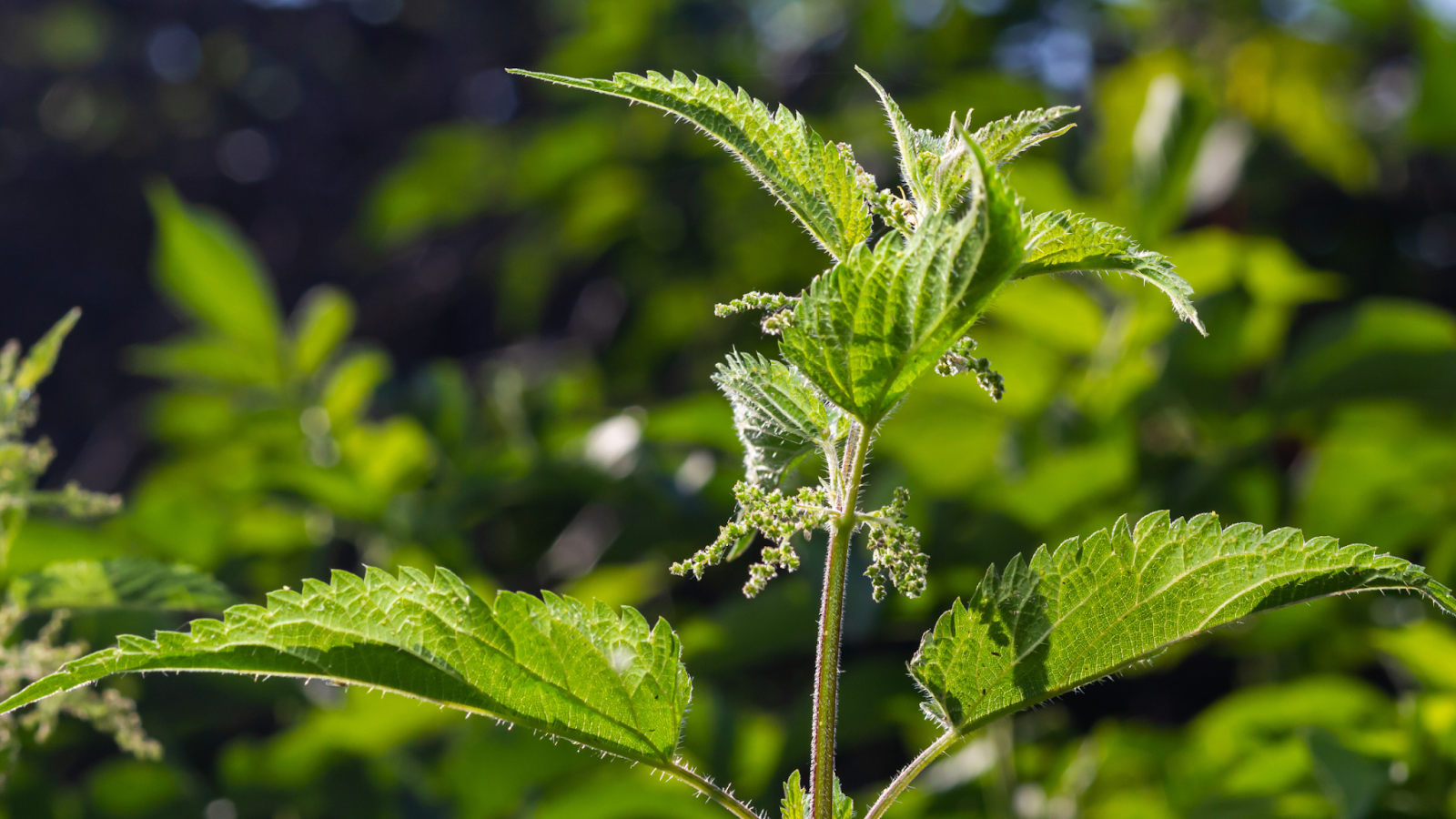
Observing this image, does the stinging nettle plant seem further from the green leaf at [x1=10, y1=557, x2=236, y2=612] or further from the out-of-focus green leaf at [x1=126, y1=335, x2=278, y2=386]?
the out-of-focus green leaf at [x1=126, y1=335, x2=278, y2=386]

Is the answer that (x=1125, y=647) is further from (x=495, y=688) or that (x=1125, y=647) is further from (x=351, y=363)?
(x=351, y=363)

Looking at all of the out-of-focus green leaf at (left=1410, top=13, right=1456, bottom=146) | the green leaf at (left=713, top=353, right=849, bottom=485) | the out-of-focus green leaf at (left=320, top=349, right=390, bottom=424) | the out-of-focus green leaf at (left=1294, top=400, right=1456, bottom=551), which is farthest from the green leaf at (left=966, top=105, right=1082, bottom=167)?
the out-of-focus green leaf at (left=1410, top=13, right=1456, bottom=146)

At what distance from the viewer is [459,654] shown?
51 cm

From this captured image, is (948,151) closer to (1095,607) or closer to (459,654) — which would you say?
(1095,607)

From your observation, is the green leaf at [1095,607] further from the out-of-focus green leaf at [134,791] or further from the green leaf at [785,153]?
the out-of-focus green leaf at [134,791]

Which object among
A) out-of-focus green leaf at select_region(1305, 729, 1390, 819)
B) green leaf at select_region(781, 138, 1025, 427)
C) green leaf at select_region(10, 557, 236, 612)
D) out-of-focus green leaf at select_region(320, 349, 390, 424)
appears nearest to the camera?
green leaf at select_region(781, 138, 1025, 427)

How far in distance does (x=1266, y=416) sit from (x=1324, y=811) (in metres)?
0.56

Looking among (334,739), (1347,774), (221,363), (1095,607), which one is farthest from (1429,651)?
(221,363)

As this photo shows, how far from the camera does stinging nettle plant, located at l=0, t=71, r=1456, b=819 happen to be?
472mm

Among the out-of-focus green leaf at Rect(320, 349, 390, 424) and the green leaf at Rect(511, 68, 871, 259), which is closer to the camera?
the green leaf at Rect(511, 68, 871, 259)

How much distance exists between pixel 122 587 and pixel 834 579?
1.79 feet

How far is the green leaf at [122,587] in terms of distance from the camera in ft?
2.42

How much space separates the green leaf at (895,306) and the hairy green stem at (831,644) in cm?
3

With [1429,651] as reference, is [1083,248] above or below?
above
